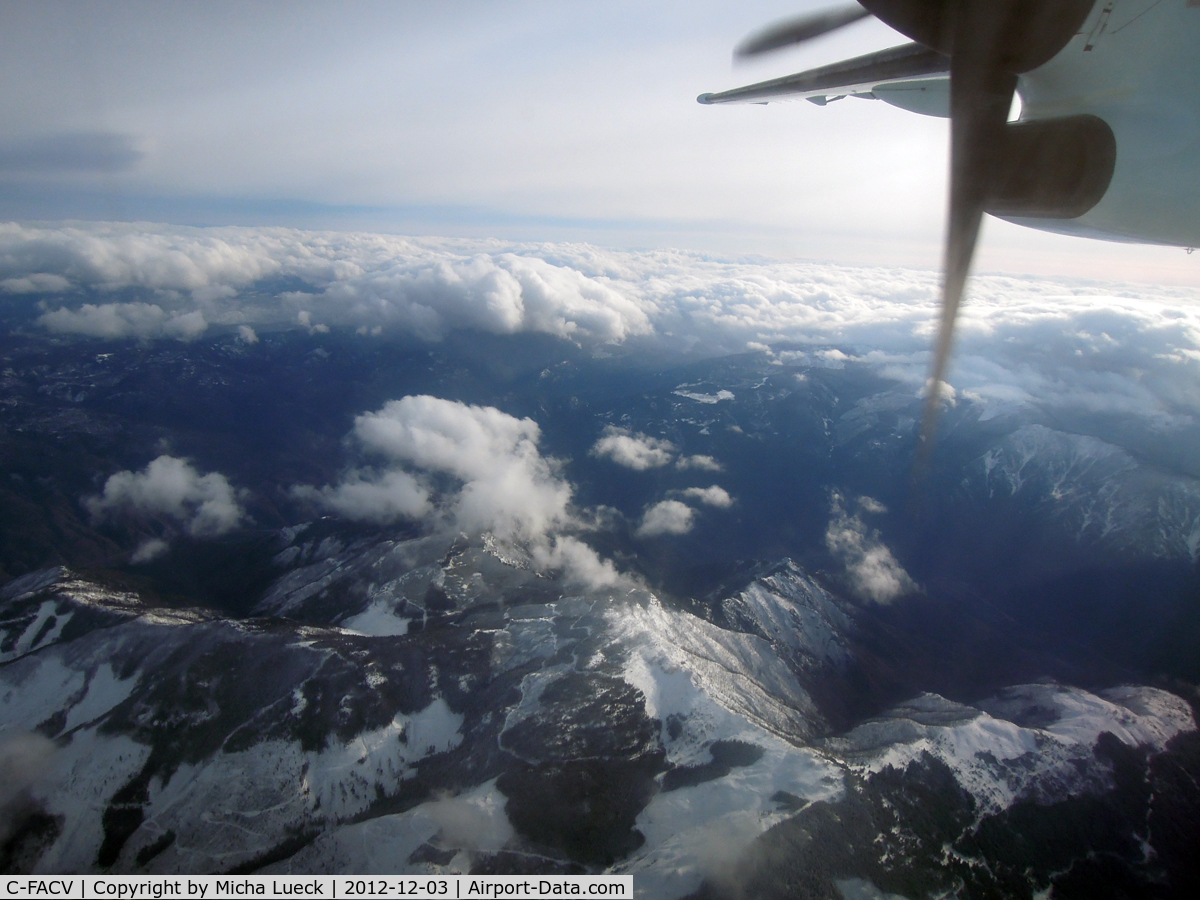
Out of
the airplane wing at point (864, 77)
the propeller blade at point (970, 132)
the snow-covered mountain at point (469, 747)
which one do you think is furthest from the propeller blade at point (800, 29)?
the snow-covered mountain at point (469, 747)

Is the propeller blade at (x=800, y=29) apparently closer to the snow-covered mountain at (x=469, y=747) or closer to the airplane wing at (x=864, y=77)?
the airplane wing at (x=864, y=77)

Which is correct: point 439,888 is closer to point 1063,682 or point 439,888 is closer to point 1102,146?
point 1102,146

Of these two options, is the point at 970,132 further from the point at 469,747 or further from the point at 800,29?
the point at 469,747

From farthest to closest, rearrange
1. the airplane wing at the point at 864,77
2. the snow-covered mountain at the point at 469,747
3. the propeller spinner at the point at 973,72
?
the snow-covered mountain at the point at 469,747 < the airplane wing at the point at 864,77 < the propeller spinner at the point at 973,72

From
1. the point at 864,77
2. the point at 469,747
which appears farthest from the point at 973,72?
the point at 469,747

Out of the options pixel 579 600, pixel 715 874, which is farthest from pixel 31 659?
pixel 715 874

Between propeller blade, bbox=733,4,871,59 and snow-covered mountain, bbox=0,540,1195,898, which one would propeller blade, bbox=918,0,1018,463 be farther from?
snow-covered mountain, bbox=0,540,1195,898

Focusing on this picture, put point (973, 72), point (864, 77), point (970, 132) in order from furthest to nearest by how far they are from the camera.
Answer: point (864, 77)
point (970, 132)
point (973, 72)
